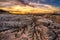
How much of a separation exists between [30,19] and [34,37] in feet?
1.42

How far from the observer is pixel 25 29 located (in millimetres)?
2691

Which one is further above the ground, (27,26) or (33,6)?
(33,6)

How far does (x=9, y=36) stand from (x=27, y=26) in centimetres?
44

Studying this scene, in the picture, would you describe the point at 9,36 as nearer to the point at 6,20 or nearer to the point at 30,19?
the point at 6,20

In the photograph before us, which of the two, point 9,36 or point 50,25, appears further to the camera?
point 50,25

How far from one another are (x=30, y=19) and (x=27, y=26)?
175 millimetres

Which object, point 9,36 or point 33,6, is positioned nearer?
point 9,36

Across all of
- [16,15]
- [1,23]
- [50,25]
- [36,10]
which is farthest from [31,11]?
[1,23]

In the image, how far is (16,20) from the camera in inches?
110

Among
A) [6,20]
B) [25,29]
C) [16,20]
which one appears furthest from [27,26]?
[6,20]

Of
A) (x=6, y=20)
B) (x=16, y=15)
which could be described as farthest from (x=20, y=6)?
(x=6, y=20)

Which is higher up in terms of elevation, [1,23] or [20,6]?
[20,6]

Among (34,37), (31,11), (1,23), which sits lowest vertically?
(34,37)

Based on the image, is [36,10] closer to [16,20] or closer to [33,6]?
[33,6]
